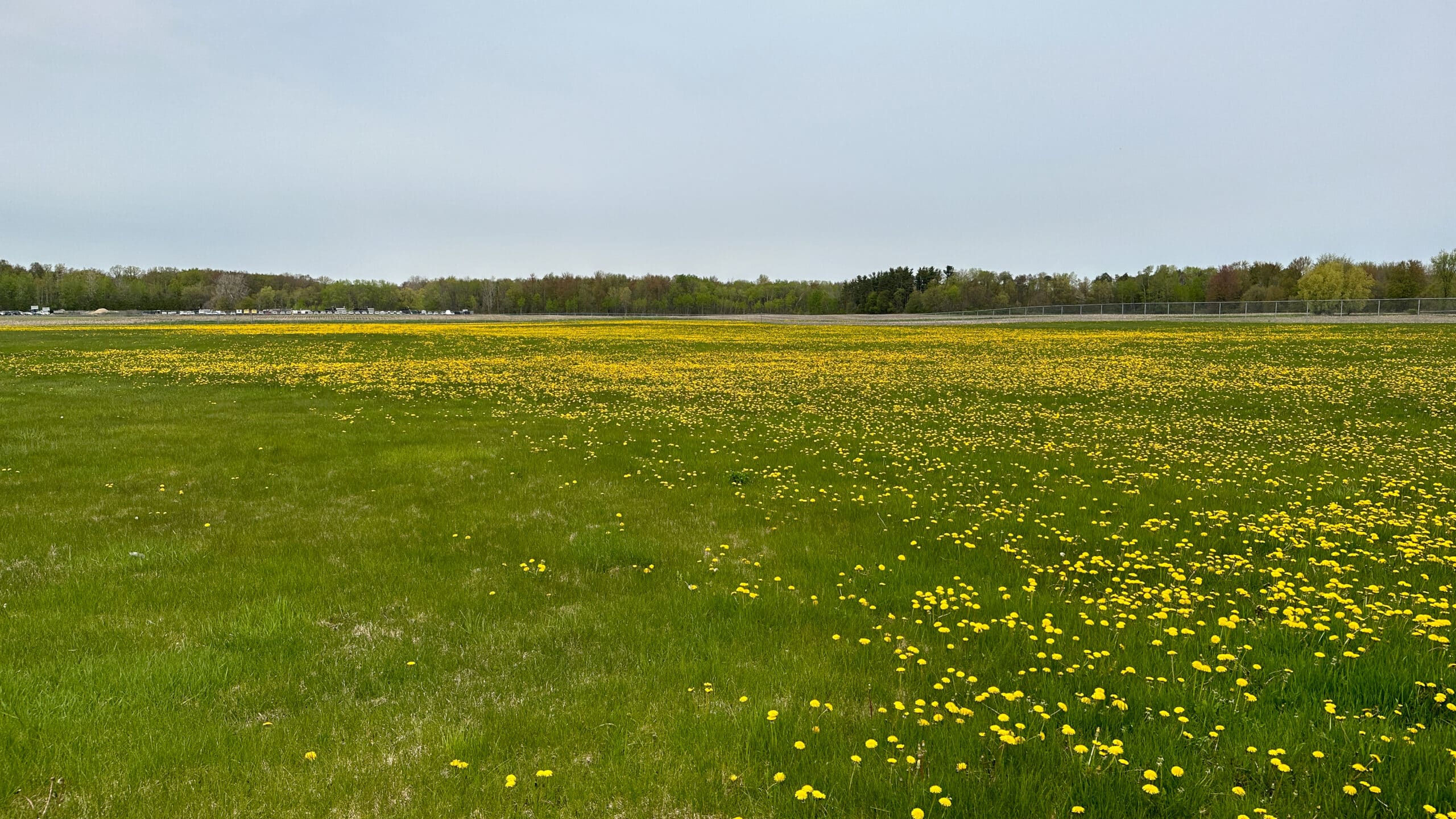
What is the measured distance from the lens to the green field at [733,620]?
173 inches

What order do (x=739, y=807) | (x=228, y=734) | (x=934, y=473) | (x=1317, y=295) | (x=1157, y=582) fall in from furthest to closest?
(x=1317, y=295) < (x=934, y=473) < (x=1157, y=582) < (x=228, y=734) < (x=739, y=807)

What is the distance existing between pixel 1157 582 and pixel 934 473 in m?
5.09

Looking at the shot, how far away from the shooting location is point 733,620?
6.79 meters

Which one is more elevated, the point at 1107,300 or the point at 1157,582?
the point at 1107,300

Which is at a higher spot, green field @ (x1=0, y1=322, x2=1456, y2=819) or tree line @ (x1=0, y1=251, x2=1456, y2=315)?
tree line @ (x1=0, y1=251, x2=1456, y2=315)

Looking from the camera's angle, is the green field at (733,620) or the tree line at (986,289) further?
the tree line at (986,289)

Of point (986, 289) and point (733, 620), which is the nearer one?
point (733, 620)

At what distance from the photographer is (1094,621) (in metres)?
6.46

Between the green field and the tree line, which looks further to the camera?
the tree line

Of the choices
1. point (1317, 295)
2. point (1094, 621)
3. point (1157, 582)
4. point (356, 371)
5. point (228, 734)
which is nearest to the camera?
point (228, 734)

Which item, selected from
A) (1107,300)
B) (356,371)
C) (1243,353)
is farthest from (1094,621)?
(1107,300)

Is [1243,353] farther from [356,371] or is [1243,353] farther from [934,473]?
[356,371]

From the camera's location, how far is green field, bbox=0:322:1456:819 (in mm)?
4391

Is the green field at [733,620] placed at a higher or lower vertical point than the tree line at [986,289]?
lower
